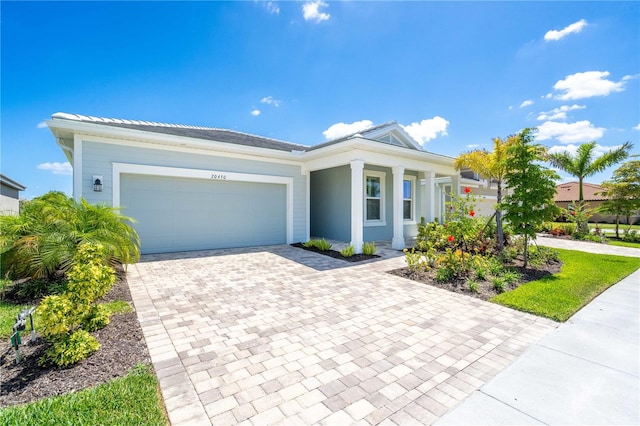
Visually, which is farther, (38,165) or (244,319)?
(38,165)

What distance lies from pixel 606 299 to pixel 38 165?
19.8 m

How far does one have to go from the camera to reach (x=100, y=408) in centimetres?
221

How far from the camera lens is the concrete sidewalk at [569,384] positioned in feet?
7.25

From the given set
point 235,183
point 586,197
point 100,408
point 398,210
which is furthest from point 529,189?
point 586,197

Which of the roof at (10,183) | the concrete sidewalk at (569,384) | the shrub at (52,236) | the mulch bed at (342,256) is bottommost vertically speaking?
the concrete sidewalk at (569,384)

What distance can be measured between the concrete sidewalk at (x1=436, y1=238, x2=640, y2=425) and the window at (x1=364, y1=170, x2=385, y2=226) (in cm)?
810

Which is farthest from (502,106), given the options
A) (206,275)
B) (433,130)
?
(206,275)

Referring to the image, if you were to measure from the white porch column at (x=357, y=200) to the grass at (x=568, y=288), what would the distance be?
4483 millimetres

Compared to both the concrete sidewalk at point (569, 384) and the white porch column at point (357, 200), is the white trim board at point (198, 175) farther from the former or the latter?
the concrete sidewalk at point (569, 384)

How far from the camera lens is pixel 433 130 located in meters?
23.4

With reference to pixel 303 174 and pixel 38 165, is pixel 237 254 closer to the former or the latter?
pixel 303 174

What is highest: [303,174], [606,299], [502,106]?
[502,106]

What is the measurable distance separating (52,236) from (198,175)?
4.52 metres

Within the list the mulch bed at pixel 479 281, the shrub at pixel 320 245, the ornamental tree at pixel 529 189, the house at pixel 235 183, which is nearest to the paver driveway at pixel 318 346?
the mulch bed at pixel 479 281
